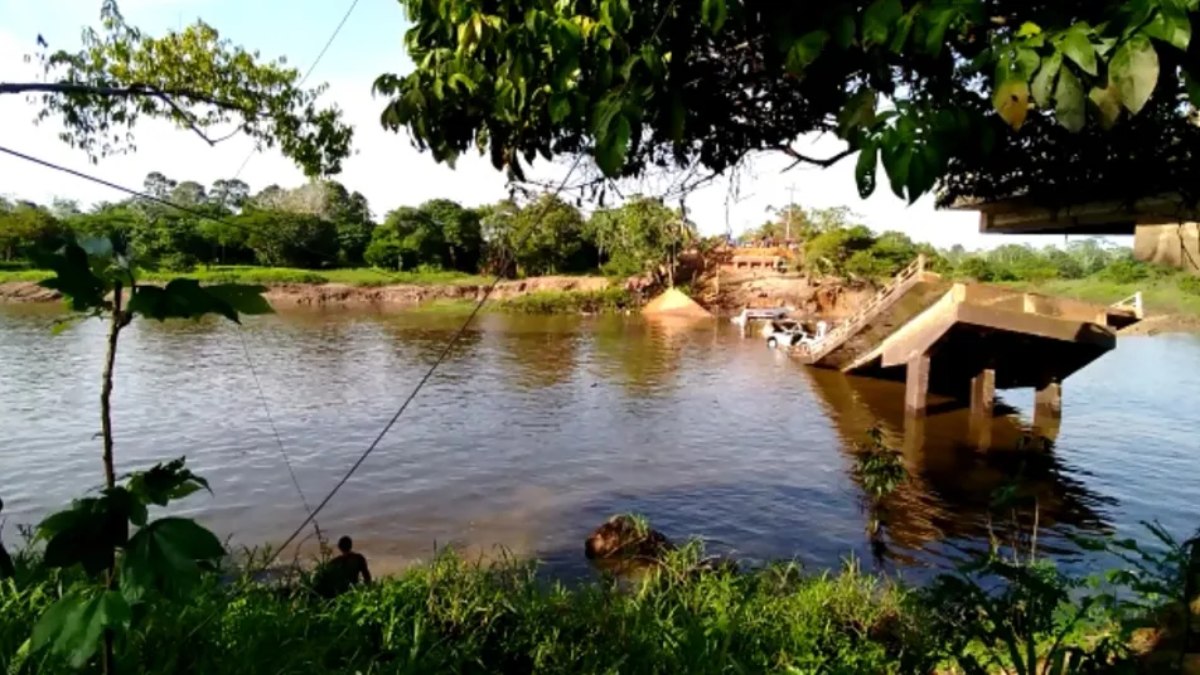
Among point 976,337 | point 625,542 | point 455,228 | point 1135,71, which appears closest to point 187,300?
point 1135,71

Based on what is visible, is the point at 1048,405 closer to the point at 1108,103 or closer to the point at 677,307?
the point at 1108,103

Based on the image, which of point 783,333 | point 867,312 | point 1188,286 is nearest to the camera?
point 867,312

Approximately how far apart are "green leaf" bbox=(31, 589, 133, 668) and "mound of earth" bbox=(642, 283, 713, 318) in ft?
156

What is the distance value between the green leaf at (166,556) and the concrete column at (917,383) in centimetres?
1934

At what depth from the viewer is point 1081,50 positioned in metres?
1.44

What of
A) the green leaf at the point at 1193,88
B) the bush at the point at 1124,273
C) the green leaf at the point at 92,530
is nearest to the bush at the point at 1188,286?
the bush at the point at 1124,273

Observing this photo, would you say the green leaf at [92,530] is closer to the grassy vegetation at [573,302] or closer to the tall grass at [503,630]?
the tall grass at [503,630]

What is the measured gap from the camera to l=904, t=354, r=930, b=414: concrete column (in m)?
19.4

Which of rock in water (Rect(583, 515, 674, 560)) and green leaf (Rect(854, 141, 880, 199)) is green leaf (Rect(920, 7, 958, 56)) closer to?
green leaf (Rect(854, 141, 880, 199))

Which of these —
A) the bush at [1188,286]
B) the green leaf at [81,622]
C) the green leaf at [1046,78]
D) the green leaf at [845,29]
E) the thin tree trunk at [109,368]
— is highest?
the green leaf at [845,29]

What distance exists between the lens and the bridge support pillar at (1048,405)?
67.4 feet

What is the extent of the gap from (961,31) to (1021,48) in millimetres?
240

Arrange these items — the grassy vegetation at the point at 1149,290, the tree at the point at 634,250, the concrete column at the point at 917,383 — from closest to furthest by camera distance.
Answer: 1. the concrete column at the point at 917,383
2. the grassy vegetation at the point at 1149,290
3. the tree at the point at 634,250

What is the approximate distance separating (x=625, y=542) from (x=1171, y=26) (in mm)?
8503
